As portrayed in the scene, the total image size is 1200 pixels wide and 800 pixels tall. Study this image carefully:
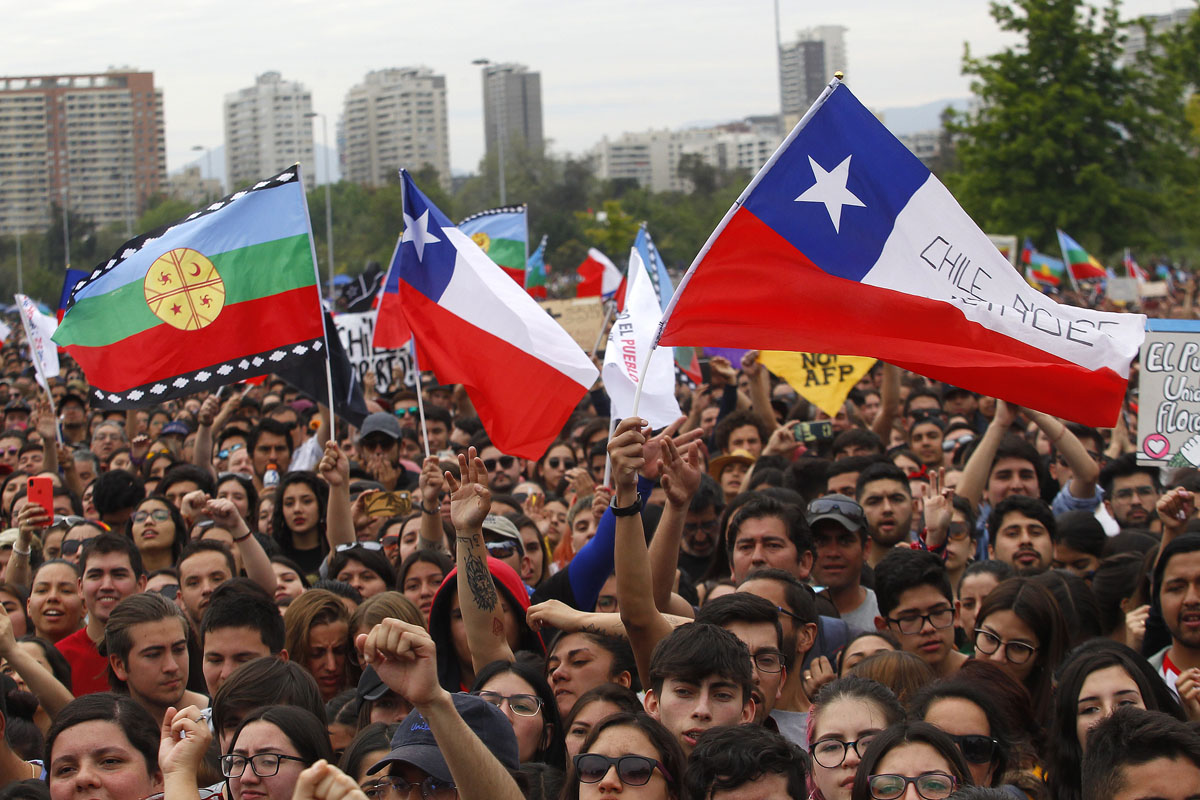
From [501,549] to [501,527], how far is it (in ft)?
0.34

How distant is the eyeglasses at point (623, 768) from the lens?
387cm

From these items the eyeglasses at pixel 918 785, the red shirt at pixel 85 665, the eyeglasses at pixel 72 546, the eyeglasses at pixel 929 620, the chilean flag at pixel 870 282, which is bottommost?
the red shirt at pixel 85 665

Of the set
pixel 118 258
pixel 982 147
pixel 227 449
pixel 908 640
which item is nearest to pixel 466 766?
pixel 908 640

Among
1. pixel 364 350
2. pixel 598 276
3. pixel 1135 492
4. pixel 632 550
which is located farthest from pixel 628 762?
pixel 598 276

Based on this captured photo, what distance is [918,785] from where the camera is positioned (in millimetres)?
3736

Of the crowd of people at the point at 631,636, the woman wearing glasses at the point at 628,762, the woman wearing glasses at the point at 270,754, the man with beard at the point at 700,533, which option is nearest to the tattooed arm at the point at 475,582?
the crowd of people at the point at 631,636

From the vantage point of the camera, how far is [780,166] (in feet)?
17.7

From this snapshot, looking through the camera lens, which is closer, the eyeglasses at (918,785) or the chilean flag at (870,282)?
the eyeglasses at (918,785)

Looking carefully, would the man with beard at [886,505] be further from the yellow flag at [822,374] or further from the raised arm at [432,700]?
the raised arm at [432,700]

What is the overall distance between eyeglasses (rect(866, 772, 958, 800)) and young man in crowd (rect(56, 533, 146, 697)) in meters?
3.75

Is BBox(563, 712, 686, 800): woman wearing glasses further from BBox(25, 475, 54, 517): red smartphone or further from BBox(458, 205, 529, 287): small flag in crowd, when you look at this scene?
BBox(458, 205, 529, 287): small flag in crowd

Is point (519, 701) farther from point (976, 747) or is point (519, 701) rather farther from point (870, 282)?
point (870, 282)

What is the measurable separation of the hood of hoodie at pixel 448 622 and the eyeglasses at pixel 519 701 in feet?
2.92

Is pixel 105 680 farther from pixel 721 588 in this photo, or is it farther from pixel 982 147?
pixel 982 147
